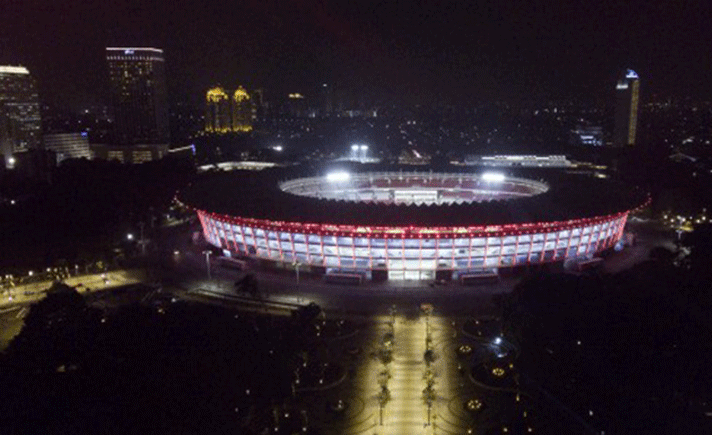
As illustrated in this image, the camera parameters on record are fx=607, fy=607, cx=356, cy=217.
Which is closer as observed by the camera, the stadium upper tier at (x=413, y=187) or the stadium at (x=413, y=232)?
the stadium at (x=413, y=232)

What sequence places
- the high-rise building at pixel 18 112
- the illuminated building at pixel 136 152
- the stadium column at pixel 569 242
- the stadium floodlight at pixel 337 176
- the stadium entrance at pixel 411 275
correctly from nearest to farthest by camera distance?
the stadium entrance at pixel 411 275, the stadium column at pixel 569 242, the stadium floodlight at pixel 337 176, the high-rise building at pixel 18 112, the illuminated building at pixel 136 152

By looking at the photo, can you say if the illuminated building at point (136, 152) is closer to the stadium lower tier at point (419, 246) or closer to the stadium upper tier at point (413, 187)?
the stadium upper tier at point (413, 187)

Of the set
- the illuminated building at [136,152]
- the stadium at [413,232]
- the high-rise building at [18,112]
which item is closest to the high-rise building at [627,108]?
the stadium at [413,232]

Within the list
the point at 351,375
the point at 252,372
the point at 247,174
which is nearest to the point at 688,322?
the point at 351,375

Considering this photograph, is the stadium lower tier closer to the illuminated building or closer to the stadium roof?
the stadium roof

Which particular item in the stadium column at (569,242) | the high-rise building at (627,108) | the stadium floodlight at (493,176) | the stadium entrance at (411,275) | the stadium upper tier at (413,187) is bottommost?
the stadium entrance at (411,275)

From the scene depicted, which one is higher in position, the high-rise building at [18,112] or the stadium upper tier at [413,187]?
the high-rise building at [18,112]
